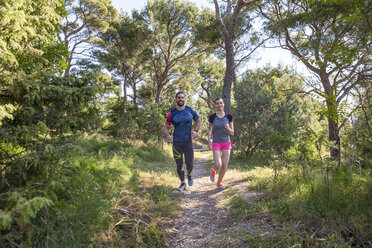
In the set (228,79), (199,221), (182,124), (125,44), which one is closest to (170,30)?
(125,44)

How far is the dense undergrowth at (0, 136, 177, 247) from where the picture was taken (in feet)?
5.65

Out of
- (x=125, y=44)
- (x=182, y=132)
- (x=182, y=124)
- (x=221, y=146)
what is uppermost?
(x=125, y=44)

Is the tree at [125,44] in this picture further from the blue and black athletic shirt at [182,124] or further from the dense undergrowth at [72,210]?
the dense undergrowth at [72,210]

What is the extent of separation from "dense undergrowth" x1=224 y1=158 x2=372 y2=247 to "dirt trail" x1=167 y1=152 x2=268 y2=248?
0.74 ft

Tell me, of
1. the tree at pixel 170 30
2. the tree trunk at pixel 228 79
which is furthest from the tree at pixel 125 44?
the tree trunk at pixel 228 79

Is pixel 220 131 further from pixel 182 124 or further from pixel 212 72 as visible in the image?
pixel 212 72

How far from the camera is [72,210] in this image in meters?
2.28

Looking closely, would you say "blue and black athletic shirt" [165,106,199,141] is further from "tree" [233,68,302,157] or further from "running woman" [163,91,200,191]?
"tree" [233,68,302,157]

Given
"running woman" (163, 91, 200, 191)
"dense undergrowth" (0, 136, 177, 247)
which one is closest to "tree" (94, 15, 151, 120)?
"running woman" (163, 91, 200, 191)

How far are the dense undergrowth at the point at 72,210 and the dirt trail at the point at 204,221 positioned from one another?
0.26 meters

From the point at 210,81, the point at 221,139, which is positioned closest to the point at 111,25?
the point at 210,81

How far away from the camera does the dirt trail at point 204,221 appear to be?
276 cm

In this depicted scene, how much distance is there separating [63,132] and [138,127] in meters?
14.4

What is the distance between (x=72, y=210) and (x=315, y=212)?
3.02 metres
